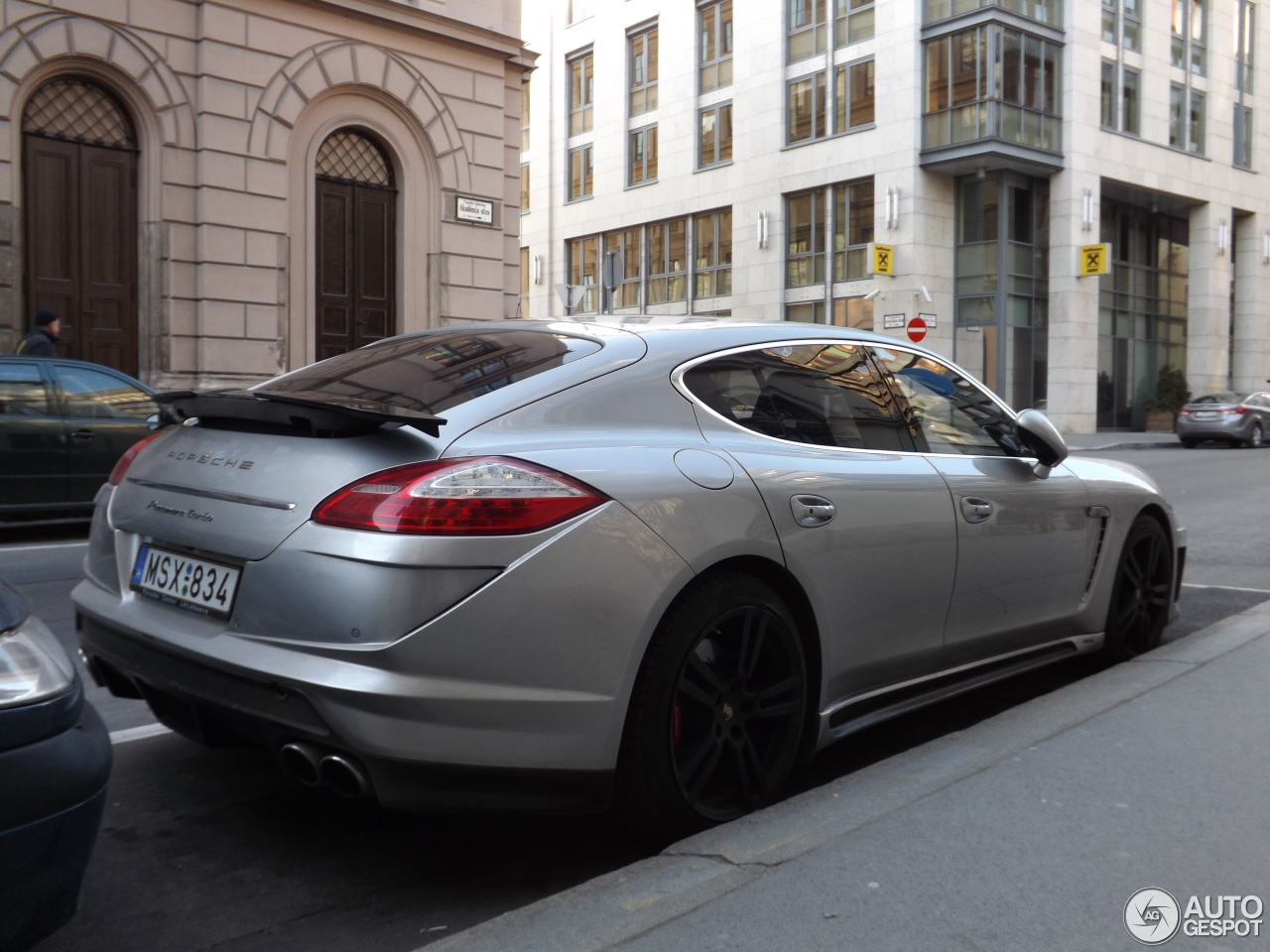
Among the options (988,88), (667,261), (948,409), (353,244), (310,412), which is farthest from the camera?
(667,261)

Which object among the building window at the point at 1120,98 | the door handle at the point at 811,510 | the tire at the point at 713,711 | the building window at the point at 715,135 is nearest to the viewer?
the tire at the point at 713,711

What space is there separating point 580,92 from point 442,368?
135 feet

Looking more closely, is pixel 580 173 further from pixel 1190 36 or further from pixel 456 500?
pixel 456 500

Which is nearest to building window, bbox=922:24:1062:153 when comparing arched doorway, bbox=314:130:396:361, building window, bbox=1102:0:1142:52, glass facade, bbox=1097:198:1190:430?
building window, bbox=1102:0:1142:52

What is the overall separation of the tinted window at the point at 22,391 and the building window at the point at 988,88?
84.9 feet

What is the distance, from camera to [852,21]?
1310 inches

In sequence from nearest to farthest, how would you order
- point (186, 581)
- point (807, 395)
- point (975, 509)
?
point (186, 581), point (807, 395), point (975, 509)

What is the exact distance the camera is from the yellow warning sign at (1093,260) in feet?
105

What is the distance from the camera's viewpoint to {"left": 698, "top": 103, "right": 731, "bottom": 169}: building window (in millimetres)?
37062

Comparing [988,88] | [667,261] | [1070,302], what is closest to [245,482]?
[988,88]

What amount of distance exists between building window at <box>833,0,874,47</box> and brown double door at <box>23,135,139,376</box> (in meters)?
22.3

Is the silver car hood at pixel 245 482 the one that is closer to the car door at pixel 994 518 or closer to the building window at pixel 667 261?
the car door at pixel 994 518

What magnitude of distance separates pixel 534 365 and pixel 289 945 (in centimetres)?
153

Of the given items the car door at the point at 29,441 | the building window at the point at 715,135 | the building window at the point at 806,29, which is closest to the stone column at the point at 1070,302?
the building window at the point at 806,29
